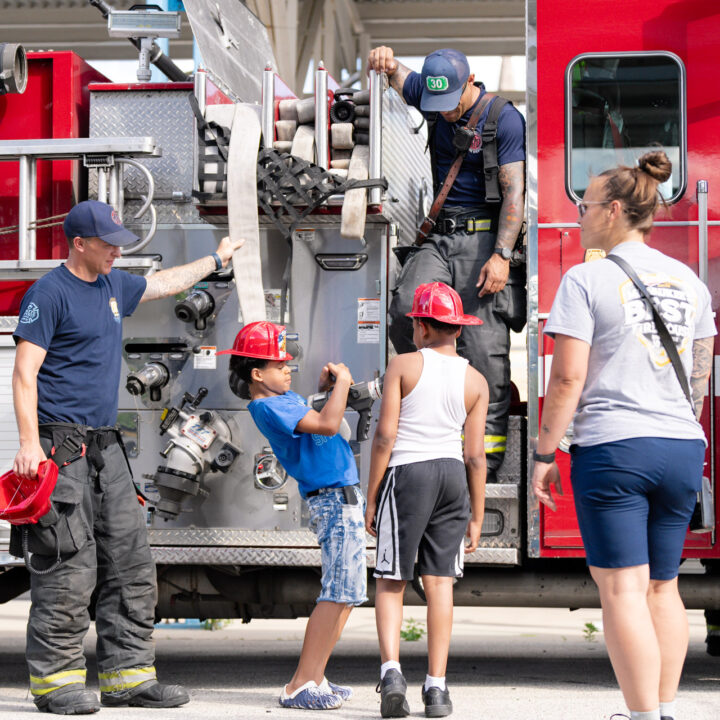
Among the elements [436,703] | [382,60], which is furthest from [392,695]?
[382,60]

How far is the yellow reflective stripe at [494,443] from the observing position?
4754 mm

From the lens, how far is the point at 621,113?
4.73 meters

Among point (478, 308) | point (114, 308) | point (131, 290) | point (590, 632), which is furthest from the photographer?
point (590, 632)

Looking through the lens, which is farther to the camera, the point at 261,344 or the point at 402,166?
the point at 402,166

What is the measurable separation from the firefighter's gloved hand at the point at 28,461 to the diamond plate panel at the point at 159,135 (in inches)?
55.9

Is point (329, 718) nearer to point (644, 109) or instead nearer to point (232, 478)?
point (232, 478)

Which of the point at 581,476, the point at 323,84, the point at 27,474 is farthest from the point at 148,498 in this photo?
the point at 581,476

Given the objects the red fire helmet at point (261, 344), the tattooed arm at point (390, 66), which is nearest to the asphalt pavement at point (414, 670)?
the red fire helmet at point (261, 344)

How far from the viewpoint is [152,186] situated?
4848 millimetres

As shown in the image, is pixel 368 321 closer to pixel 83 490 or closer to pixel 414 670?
pixel 83 490

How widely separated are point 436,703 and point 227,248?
6.94ft

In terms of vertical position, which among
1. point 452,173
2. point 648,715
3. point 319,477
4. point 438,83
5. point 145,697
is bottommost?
point 145,697

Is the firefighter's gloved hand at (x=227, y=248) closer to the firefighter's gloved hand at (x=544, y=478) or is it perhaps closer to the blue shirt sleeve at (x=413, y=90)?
the blue shirt sleeve at (x=413, y=90)

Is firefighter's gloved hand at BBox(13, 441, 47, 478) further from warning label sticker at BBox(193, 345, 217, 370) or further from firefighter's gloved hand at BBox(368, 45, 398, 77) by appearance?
firefighter's gloved hand at BBox(368, 45, 398, 77)
